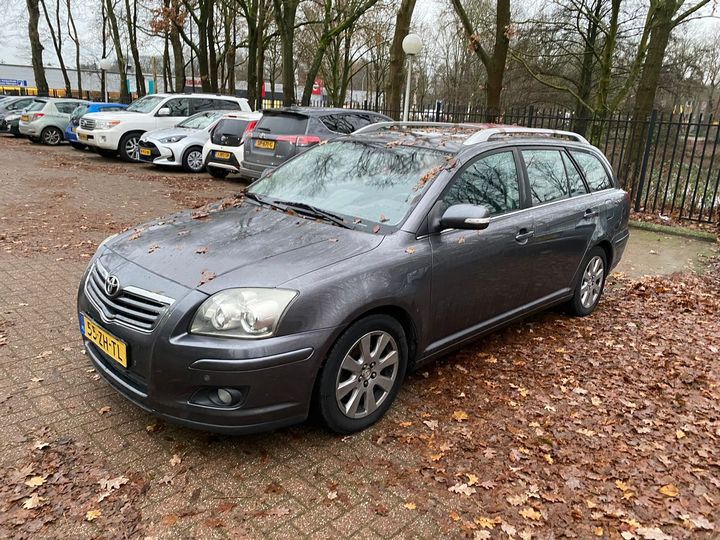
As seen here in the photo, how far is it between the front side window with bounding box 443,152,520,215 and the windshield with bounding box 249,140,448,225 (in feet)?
0.65

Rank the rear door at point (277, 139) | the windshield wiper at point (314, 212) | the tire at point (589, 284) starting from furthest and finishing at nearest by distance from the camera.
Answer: the rear door at point (277, 139) < the tire at point (589, 284) < the windshield wiper at point (314, 212)

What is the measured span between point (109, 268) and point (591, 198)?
4105 mm

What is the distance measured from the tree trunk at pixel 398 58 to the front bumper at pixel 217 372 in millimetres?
13201

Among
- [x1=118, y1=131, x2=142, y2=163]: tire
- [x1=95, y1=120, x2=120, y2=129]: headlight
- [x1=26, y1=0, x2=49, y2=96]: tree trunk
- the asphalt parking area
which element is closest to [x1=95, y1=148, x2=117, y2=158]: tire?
[x1=118, y1=131, x2=142, y2=163]: tire

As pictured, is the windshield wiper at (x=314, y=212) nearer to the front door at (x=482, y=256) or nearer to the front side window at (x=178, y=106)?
the front door at (x=482, y=256)

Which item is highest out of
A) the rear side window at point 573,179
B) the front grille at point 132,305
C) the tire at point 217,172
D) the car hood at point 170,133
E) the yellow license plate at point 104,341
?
the rear side window at point 573,179

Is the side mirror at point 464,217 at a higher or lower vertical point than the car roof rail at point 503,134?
lower

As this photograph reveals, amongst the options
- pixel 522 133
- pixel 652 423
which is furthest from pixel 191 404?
pixel 522 133

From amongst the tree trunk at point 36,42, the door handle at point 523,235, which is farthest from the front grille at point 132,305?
the tree trunk at point 36,42

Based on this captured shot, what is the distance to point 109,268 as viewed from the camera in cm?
329

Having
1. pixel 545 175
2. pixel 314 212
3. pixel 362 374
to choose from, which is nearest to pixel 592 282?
pixel 545 175

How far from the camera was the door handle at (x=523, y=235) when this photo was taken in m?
4.19

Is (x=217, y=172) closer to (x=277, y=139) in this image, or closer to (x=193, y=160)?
(x=193, y=160)

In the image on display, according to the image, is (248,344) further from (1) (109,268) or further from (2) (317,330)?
(1) (109,268)
